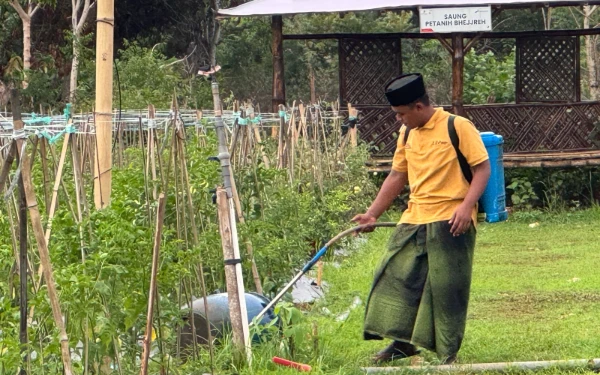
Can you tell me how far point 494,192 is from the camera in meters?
6.82

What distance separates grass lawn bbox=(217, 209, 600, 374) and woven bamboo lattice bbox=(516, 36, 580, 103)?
3229 millimetres

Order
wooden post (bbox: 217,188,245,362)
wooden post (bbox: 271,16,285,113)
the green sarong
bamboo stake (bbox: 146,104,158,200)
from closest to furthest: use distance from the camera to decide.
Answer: wooden post (bbox: 217,188,245,362)
the green sarong
bamboo stake (bbox: 146,104,158,200)
wooden post (bbox: 271,16,285,113)

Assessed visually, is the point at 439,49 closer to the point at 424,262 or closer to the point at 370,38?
the point at 370,38

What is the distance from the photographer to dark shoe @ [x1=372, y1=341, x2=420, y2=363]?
258 inches

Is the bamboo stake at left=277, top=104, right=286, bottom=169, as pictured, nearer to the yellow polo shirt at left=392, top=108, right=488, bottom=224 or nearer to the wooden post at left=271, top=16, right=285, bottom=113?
the yellow polo shirt at left=392, top=108, right=488, bottom=224

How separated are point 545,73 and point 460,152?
11.5 metres

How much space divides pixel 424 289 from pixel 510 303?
2.62 metres

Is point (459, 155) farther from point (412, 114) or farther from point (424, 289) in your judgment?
point (424, 289)

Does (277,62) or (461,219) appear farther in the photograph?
(277,62)

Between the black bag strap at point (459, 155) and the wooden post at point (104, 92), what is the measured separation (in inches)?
71.6

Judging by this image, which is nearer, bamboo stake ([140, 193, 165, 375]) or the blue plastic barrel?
bamboo stake ([140, 193, 165, 375])

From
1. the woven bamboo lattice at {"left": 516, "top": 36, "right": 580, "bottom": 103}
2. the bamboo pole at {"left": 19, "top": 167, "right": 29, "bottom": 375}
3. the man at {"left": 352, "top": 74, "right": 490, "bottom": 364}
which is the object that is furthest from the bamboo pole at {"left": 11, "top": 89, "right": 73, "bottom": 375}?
the woven bamboo lattice at {"left": 516, "top": 36, "right": 580, "bottom": 103}

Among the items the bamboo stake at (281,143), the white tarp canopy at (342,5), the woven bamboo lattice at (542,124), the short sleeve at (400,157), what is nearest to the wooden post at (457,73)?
the woven bamboo lattice at (542,124)

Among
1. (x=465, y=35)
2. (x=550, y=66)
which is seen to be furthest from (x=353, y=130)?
(x=550, y=66)
